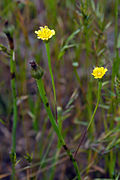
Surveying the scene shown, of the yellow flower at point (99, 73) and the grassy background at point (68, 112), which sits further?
the grassy background at point (68, 112)

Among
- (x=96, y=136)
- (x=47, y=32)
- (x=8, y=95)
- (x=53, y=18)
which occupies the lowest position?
(x=96, y=136)

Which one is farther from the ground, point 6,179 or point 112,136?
point 112,136

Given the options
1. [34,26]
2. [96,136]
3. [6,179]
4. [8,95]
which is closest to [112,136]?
[96,136]

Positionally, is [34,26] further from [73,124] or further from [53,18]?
[73,124]

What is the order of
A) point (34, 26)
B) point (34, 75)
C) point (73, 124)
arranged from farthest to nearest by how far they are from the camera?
point (34, 26)
point (73, 124)
point (34, 75)

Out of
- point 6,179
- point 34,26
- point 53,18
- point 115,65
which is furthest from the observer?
point 34,26

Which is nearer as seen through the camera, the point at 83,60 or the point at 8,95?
the point at 8,95

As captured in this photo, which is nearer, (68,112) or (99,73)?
(99,73)

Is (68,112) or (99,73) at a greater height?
(99,73)

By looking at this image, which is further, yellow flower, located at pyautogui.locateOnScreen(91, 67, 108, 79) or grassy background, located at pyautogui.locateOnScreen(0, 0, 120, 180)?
grassy background, located at pyautogui.locateOnScreen(0, 0, 120, 180)

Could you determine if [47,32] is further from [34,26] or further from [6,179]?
[34,26]
